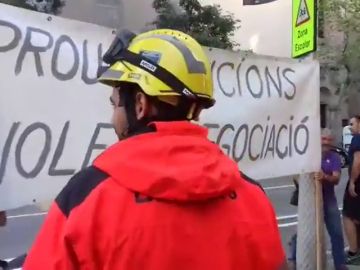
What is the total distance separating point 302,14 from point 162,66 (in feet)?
13.9

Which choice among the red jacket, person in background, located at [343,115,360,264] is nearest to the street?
person in background, located at [343,115,360,264]

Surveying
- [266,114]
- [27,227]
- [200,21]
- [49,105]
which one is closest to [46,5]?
[200,21]

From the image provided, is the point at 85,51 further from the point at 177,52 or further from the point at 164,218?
the point at 164,218

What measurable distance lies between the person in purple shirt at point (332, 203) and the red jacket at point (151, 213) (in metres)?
5.54

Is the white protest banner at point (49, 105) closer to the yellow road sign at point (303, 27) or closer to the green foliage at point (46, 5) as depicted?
the yellow road sign at point (303, 27)

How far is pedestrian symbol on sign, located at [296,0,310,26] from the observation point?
558cm

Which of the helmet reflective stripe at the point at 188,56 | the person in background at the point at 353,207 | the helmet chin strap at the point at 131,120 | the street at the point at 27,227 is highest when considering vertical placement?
the helmet reflective stripe at the point at 188,56

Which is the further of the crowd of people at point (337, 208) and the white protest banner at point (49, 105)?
the crowd of people at point (337, 208)

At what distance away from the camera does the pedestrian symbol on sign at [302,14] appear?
18.3ft

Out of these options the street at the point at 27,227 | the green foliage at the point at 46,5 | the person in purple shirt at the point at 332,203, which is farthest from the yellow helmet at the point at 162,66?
the green foliage at the point at 46,5

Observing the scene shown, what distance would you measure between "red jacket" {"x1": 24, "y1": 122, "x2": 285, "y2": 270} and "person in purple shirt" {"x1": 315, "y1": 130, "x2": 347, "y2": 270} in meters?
5.54

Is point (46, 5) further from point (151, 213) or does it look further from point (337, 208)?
point (151, 213)

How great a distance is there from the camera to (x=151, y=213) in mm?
1529

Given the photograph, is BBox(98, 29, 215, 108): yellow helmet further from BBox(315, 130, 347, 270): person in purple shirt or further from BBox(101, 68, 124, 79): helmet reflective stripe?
BBox(315, 130, 347, 270): person in purple shirt
